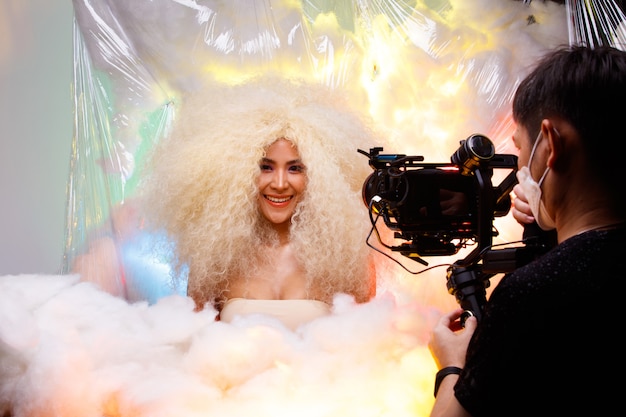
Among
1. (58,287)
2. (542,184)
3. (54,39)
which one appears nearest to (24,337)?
(58,287)

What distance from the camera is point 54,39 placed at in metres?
2.85

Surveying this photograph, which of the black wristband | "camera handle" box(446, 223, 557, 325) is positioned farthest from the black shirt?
"camera handle" box(446, 223, 557, 325)

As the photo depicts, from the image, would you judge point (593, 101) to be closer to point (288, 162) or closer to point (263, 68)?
point (288, 162)

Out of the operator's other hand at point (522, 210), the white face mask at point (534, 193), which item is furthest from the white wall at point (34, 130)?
the white face mask at point (534, 193)

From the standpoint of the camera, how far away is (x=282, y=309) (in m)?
2.55

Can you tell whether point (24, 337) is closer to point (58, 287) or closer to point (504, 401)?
point (58, 287)

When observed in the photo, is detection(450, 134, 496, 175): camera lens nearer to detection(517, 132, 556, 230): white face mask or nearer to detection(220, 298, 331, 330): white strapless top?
detection(517, 132, 556, 230): white face mask

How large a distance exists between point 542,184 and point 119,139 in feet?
7.58

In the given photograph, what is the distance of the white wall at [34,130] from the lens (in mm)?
2709

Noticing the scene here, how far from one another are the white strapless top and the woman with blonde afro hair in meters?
0.05

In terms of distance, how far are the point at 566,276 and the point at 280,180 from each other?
1803 millimetres

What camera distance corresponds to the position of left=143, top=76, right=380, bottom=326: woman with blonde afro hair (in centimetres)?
269

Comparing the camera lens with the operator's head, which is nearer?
the operator's head

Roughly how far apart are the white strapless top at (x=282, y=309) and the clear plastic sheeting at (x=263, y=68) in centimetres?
60
